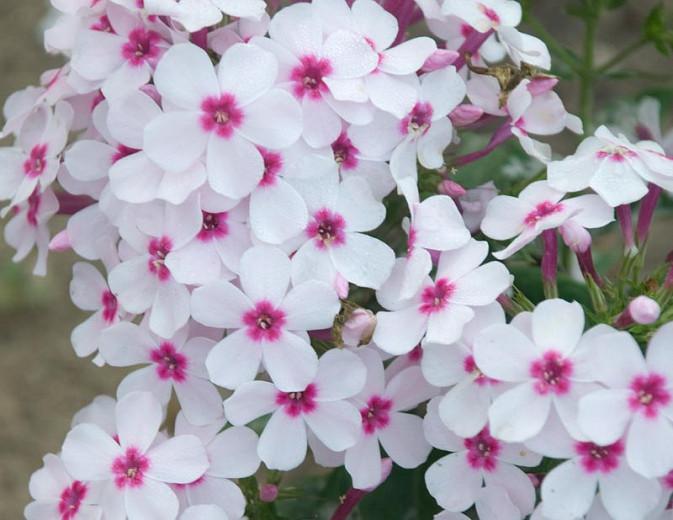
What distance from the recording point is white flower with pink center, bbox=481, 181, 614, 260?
2.94 ft

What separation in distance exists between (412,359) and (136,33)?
0.37m

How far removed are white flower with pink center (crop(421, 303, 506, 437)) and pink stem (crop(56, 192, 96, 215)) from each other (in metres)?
0.39

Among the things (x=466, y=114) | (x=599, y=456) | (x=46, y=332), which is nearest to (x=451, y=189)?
(x=466, y=114)

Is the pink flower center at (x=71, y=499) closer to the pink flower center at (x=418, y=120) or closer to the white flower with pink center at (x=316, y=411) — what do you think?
the white flower with pink center at (x=316, y=411)

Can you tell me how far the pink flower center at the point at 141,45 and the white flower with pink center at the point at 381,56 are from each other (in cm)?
14

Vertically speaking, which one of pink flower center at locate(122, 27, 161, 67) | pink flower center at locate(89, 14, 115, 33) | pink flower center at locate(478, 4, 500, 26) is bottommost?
pink flower center at locate(89, 14, 115, 33)

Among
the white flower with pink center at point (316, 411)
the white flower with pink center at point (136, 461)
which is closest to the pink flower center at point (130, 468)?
the white flower with pink center at point (136, 461)

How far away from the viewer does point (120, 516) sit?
91cm


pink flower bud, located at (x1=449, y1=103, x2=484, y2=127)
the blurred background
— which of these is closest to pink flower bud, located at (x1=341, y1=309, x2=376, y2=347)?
pink flower bud, located at (x1=449, y1=103, x2=484, y2=127)

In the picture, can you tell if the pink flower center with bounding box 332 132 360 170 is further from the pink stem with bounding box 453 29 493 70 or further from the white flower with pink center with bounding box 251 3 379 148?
the pink stem with bounding box 453 29 493 70

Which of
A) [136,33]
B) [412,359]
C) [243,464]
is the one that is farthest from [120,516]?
[136,33]

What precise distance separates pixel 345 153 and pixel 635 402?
31cm

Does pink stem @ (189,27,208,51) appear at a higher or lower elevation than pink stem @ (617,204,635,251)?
higher

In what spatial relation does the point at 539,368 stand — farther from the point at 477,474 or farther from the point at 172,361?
the point at 172,361
